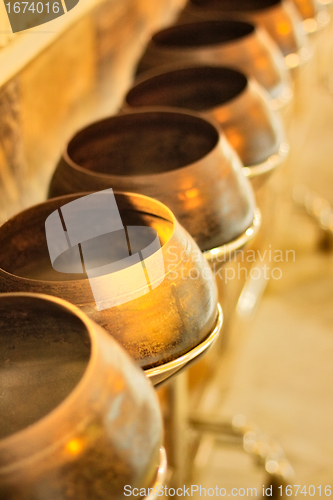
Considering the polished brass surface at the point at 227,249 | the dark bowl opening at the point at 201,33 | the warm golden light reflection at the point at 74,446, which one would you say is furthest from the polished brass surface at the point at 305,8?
the warm golden light reflection at the point at 74,446

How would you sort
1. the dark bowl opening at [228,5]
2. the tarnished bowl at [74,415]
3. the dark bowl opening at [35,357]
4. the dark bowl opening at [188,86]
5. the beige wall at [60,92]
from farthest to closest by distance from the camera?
the dark bowl opening at [228,5] < the dark bowl opening at [188,86] < the beige wall at [60,92] < the dark bowl opening at [35,357] < the tarnished bowl at [74,415]

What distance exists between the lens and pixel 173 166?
3.36 ft

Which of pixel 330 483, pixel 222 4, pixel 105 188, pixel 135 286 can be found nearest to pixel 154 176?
pixel 105 188

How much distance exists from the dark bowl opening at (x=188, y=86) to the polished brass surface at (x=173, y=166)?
0.50 ft

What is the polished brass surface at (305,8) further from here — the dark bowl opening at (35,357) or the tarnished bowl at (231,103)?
the dark bowl opening at (35,357)

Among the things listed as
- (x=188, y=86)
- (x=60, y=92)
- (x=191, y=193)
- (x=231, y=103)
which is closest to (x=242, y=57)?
(x=188, y=86)

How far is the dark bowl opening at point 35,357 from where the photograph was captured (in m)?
0.46

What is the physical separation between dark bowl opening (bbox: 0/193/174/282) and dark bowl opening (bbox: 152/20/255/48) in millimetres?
816

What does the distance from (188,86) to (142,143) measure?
0.83 ft

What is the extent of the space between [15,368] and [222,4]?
1608mm

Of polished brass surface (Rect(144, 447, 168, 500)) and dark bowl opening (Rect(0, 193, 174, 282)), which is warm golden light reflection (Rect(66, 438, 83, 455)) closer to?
polished brass surface (Rect(144, 447, 168, 500))

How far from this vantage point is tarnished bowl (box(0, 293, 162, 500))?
1.13ft

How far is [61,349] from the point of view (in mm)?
494

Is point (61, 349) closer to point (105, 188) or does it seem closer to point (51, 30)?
point (105, 188)
